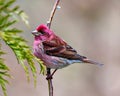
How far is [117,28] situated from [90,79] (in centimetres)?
221

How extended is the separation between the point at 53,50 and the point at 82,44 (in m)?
6.58

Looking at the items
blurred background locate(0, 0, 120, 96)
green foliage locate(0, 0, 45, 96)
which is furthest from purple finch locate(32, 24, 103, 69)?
blurred background locate(0, 0, 120, 96)

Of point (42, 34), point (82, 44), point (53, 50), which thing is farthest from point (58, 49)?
point (82, 44)

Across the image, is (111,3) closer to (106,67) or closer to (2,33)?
(106,67)

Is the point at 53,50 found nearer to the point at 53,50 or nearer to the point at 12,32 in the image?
the point at 53,50

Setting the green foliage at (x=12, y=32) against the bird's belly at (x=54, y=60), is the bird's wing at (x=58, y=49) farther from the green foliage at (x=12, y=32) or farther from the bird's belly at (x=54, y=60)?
the green foliage at (x=12, y=32)

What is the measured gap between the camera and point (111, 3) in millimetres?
13234

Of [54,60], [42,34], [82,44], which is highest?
[82,44]

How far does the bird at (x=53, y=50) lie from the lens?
5300 mm

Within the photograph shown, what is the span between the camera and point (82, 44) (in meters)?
12.4

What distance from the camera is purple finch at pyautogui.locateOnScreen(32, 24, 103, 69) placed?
5301 millimetres

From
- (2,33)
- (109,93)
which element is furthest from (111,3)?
(2,33)

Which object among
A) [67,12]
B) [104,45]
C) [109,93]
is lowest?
[109,93]

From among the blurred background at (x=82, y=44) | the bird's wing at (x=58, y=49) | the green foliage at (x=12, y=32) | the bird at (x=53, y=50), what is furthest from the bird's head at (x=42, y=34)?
the blurred background at (x=82, y=44)
